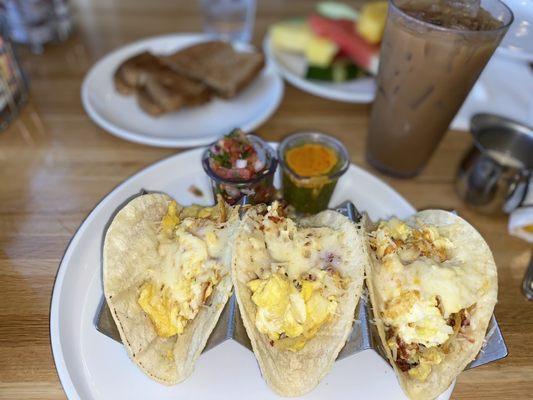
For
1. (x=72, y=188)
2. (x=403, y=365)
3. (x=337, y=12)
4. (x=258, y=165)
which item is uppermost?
(x=258, y=165)

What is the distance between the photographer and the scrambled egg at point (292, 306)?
1.45 m

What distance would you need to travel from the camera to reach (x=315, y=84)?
2.97 metres

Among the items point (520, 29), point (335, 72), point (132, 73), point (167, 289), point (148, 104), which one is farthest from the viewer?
point (335, 72)

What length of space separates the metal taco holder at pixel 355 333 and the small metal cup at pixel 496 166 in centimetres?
88

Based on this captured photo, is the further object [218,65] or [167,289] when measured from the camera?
[218,65]

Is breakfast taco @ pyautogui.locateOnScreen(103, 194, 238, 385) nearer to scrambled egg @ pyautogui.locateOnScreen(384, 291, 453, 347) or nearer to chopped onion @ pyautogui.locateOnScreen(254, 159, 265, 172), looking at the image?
chopped onion @ pyautogui.locateOnScreen(254, 159, 265, 172)

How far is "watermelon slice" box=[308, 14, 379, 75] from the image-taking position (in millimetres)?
3088

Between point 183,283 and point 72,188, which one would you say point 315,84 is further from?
point 183,283

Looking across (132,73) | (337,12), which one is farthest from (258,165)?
(337,12)

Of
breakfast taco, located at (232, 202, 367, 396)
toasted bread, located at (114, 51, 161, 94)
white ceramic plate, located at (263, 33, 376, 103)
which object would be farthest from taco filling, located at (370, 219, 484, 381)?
toasted bread, located at (114, 51, 161, 94)

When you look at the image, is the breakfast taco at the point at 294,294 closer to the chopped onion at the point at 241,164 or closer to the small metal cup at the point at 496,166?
the chopped onion at the point at 241,164

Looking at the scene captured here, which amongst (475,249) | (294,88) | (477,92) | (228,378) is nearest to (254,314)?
(228,378)

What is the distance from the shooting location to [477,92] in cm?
301

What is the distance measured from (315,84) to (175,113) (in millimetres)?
987
